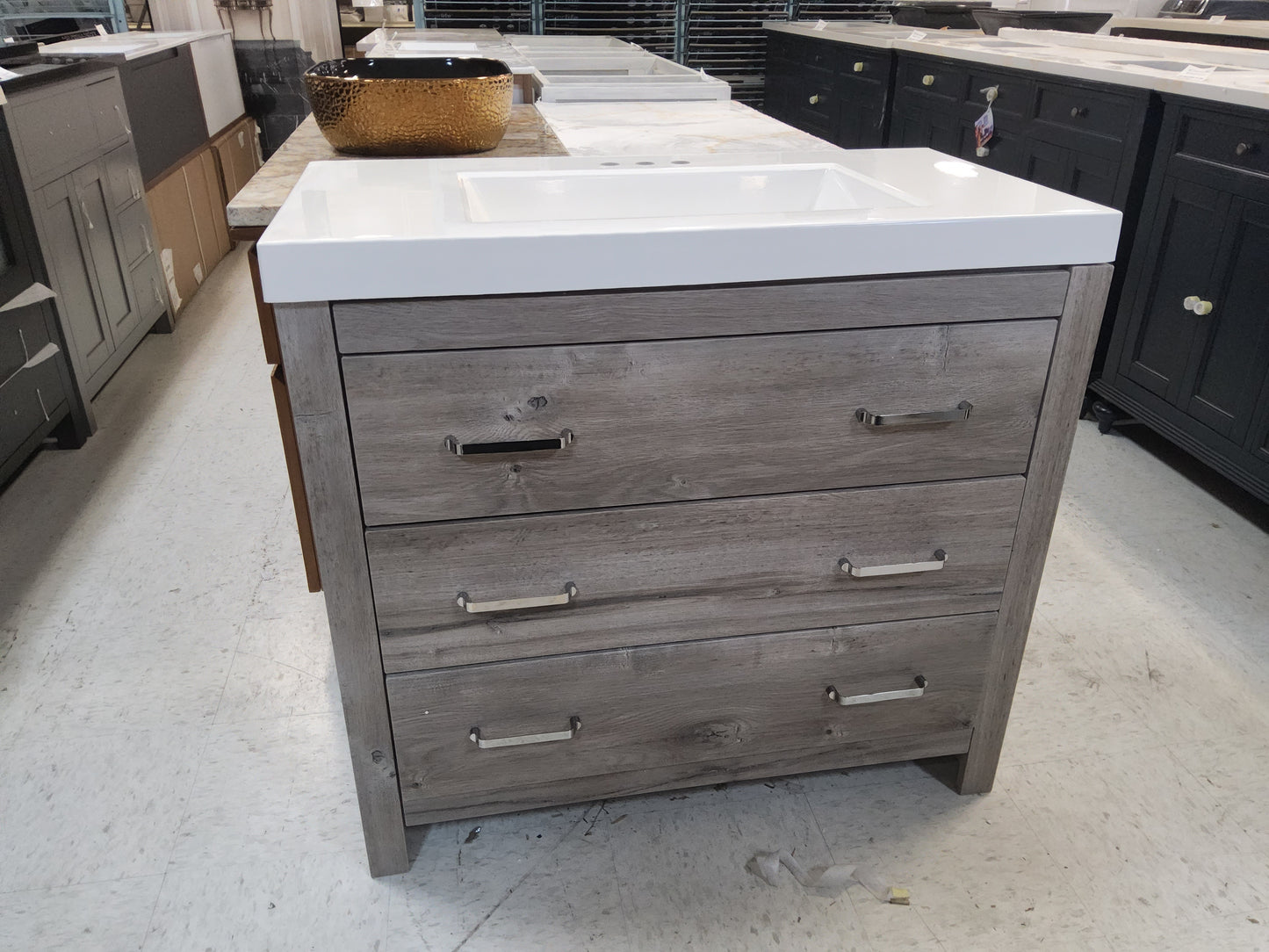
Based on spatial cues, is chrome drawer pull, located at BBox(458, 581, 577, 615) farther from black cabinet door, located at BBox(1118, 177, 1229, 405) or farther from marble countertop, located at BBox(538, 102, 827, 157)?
black cabinet door, located at BBox(1118, 177, 1229, 405)

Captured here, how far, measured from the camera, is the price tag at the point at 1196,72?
209 centimetres

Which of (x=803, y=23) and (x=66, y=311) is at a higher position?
(x=803, y=23)

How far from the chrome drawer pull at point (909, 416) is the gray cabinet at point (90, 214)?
2.06m

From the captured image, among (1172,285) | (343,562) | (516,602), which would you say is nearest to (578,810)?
(516,602)

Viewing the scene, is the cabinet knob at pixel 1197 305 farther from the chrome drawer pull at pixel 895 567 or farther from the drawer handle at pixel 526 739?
the drawer handle at pixel 526 739

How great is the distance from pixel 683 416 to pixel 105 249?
2305 millimetres

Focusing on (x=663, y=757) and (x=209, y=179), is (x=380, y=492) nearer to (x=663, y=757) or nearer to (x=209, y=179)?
(x=663, y=757)

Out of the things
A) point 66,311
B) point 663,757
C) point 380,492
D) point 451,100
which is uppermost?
point 451,100

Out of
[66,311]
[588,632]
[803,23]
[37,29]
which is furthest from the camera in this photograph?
[803,23]

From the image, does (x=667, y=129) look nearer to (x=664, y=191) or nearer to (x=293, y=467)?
(x=664, y=191)

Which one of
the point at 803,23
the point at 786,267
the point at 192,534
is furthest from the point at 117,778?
the point at 803,23

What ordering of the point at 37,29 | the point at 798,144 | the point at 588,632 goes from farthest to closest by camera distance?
the point at 37,29
the point at 798,144
the point at 588,632

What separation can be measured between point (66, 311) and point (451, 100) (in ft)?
5.04

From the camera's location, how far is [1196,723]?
1504mm
